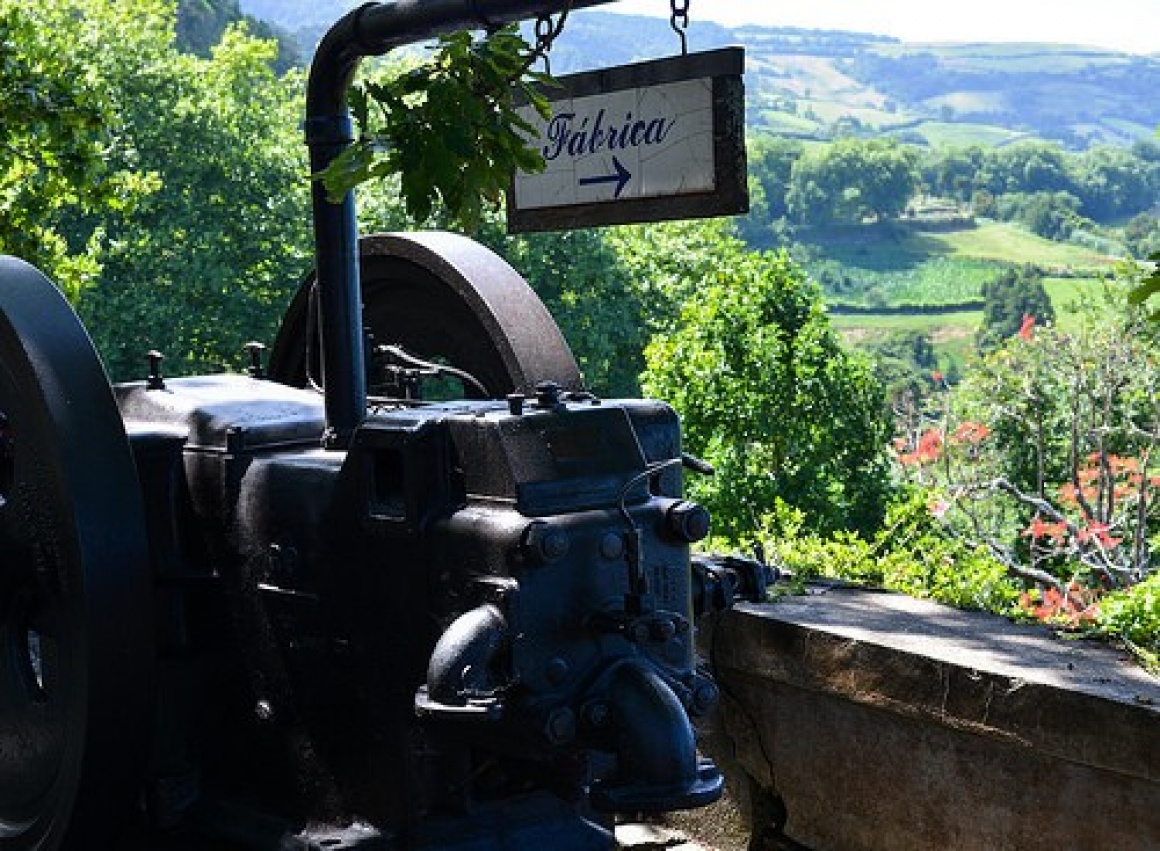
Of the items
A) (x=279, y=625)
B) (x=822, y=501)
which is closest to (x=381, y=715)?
(x=279, y=625)

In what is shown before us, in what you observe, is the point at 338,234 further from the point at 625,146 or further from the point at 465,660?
the point at 465,660

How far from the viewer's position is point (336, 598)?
358 cm

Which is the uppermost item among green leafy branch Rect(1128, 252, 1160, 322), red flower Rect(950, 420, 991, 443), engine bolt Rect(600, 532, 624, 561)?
green leafy branch Rect(1128, 252, 1160, 322)

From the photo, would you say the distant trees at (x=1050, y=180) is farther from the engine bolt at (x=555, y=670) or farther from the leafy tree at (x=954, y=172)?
the engine bolt at (x=555, y=670)

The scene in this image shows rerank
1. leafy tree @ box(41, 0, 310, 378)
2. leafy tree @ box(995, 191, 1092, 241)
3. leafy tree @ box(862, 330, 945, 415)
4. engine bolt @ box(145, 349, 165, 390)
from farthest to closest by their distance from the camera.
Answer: leafy tree @ box(995, 191, 1092, 241), leafy tree @ box(862, 330, 945, 415), leafy tree @ box(41, 0, 310, 378), engine bolt @ box(145, 349, 165, 390)

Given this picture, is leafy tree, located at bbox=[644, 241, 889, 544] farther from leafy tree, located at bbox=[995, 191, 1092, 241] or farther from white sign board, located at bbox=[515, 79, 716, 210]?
leafy tree, located at bbox=[995, 191, 1092, 241]

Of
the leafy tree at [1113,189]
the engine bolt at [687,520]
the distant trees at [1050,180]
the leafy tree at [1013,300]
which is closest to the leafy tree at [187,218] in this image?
the engine bolt at [687,520]

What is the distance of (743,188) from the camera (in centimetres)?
402

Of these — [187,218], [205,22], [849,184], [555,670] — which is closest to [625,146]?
[555,670]

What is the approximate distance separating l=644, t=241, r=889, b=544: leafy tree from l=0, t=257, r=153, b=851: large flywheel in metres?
12.8

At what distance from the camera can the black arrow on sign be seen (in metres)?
4.30

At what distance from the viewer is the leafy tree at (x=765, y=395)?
16.7 m

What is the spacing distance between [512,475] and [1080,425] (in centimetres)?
1910

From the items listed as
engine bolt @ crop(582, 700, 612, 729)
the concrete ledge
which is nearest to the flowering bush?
the concrete ledge
